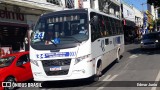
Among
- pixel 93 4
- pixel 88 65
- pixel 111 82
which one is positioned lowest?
pixel 111 82

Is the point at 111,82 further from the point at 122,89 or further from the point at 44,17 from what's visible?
the point at 44,17

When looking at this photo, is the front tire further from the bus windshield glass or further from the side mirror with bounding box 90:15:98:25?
the side mirror with bounding box 90:15:98:25

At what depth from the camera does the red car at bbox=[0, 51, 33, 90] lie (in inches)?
413

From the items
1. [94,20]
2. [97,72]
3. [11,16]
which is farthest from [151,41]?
[94,20]

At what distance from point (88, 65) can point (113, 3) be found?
3913 centimetres

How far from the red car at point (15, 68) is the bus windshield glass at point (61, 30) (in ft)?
4.27

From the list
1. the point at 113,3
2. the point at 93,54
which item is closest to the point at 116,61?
the point at 93,54

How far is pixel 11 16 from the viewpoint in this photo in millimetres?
20016

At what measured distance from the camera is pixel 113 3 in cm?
4800

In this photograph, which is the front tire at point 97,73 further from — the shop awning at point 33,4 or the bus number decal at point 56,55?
the shop awning at point 33,4

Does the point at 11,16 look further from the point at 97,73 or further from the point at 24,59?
the point at 97,73

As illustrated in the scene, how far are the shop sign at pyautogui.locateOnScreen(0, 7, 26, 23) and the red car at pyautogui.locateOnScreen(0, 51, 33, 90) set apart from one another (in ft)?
25.8

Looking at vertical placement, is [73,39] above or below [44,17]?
below

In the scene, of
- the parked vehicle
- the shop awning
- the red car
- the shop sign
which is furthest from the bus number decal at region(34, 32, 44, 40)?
the parked vehicle
